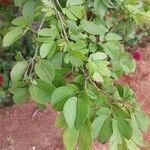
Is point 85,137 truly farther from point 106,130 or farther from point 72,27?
point 72,27

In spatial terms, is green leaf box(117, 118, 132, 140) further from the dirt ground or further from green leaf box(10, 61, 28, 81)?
the dirt ground

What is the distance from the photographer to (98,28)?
1.26 m

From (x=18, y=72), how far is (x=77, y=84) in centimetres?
16

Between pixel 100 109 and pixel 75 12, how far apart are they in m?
0.35

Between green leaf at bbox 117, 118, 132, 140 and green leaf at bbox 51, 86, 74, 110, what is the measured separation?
146 mm

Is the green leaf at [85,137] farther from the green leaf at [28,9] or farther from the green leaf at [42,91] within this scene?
the green leaf at [28,9]

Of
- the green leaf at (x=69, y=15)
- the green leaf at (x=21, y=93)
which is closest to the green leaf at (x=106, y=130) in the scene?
the green leaf at (x=21, y=93)

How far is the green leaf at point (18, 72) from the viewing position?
3.53 ft

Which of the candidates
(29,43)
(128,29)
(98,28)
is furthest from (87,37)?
(29,43)

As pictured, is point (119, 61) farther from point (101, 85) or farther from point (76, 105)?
point (76, 105)

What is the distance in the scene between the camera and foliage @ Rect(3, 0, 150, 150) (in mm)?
1028

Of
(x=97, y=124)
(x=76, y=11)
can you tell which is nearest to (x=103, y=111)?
(x=97, y=124)

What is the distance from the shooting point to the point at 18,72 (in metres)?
1.08

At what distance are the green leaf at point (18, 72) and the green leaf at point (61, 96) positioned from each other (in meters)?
0.12
